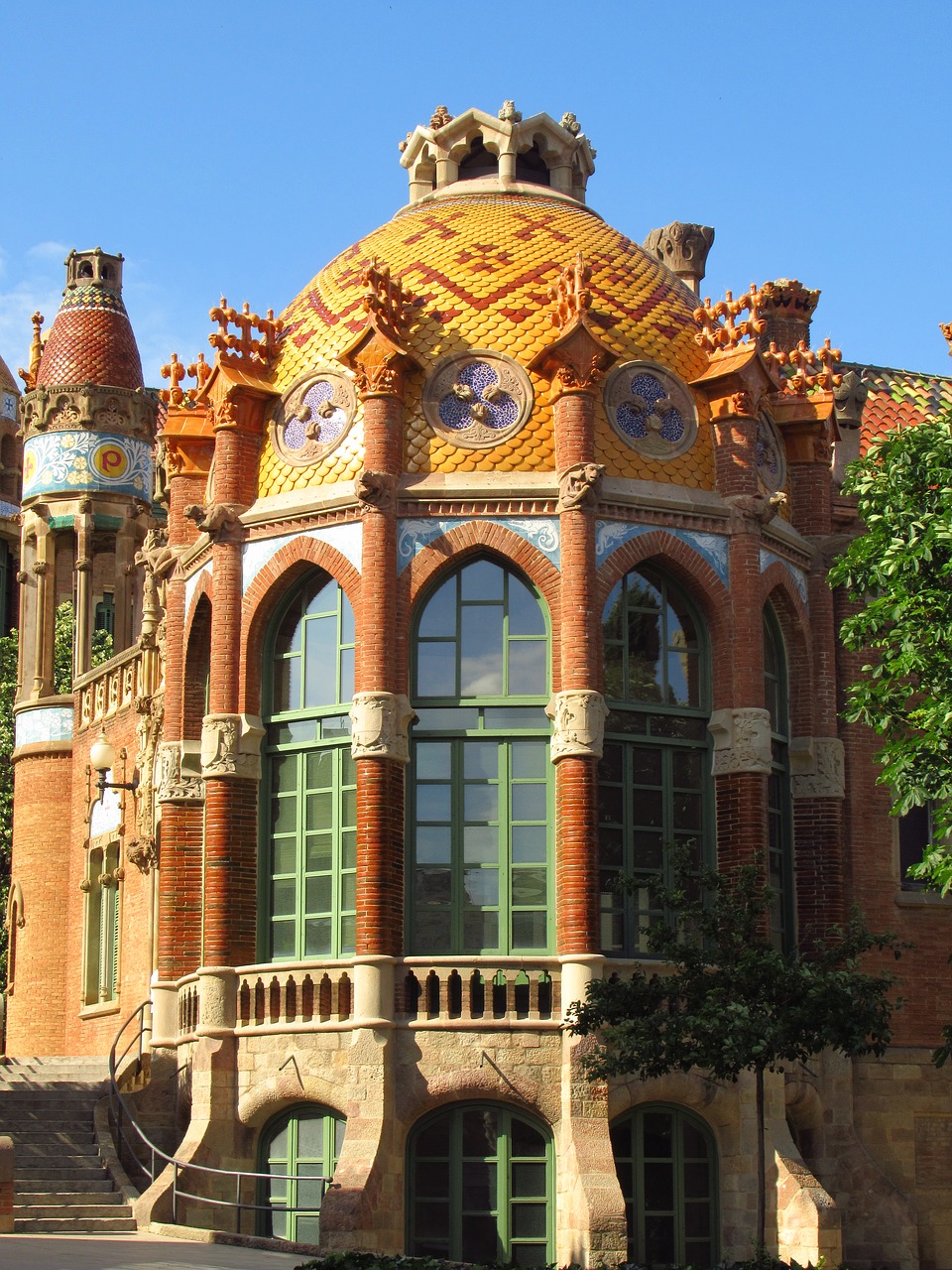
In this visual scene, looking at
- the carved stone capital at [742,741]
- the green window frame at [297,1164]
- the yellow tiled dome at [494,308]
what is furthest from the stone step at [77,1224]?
the yellow tiled dome at [494,308]

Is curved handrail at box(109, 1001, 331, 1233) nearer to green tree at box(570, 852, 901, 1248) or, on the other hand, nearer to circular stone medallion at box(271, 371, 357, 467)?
green tree at box(570, 852, 901, 1248)

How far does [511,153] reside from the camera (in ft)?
94.7

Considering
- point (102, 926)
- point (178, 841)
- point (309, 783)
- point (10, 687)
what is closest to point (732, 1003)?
point (309, 783)

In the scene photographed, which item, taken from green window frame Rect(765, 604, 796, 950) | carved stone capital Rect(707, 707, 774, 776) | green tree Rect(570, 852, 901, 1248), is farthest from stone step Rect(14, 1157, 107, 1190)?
carved stone capital Rect(707, 707, 774, 776)

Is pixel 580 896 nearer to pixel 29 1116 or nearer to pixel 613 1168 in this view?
pixel 613 1168

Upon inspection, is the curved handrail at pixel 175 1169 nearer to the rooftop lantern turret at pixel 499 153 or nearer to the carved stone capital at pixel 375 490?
the carved stone capital at pixel 375 490

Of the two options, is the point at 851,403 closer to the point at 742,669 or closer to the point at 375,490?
the point at 742,669

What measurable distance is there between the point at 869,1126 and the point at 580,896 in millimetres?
5971

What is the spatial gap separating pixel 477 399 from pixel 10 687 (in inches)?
679

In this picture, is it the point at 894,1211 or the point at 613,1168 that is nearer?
the point at 613,1168

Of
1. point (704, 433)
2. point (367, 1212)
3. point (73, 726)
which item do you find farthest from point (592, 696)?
point (73, 726)

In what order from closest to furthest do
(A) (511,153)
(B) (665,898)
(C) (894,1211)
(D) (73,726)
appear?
(B) (665,898) → (C) (894,1211) → (A) (511,153) → (D) (73,726)

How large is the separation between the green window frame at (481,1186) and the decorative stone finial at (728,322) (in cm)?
974

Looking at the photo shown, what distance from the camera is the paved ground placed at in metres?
18.6
